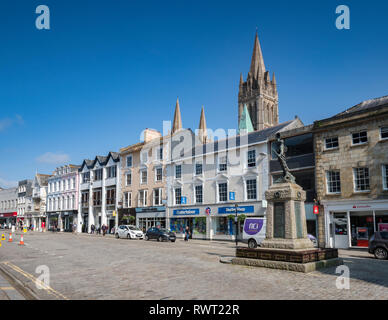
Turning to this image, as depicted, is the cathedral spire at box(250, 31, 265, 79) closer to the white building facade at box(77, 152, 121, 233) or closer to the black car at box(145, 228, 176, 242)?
the white building facade at box(77, 152, 121, 233)

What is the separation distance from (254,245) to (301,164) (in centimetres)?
968

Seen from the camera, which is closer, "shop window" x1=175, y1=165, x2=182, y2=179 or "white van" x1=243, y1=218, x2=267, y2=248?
"white van" x1=243, y1=218, x2=267, y2=248

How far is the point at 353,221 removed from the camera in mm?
25969

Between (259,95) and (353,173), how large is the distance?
72.5 metres

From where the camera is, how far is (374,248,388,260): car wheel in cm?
1805

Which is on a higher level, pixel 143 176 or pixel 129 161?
pixel 129 161

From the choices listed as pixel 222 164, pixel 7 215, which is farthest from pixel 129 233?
pixel 7 215

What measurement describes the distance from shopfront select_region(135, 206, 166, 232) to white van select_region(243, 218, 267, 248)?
19.3 m

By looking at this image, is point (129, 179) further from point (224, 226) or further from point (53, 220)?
point (53, 220)

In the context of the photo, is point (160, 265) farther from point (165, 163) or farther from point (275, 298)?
point (165, 163)

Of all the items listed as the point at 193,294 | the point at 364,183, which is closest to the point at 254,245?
the point at 364,183

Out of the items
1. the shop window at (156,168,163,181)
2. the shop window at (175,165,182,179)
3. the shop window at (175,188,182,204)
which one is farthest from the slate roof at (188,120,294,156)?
the shop window at (156,168,163,181)

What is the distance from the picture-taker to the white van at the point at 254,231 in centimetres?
2338

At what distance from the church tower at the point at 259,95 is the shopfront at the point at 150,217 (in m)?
56.3
